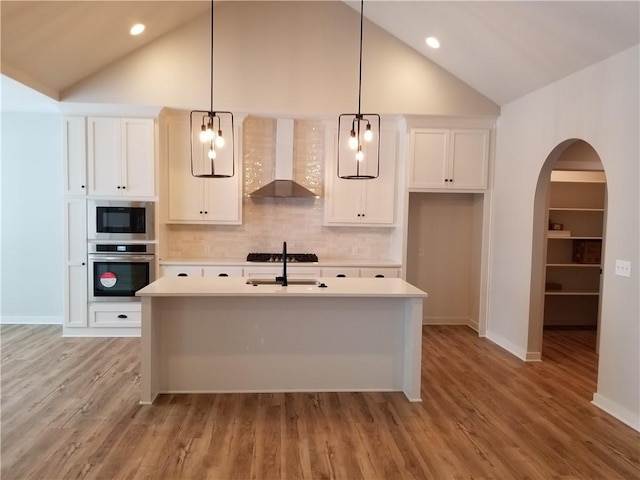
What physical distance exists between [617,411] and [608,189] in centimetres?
176

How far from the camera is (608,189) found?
356 cm

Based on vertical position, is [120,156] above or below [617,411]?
above

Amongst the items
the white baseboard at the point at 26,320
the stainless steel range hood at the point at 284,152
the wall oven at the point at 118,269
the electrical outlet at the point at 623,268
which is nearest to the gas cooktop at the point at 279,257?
the stainless steel range hood at the point at 284,152

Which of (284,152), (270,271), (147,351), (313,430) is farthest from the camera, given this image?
(284,152)

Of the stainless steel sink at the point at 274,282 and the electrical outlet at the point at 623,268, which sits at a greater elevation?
the electrical outlet at the point at 623,268

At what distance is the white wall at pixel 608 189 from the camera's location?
329 centimetres

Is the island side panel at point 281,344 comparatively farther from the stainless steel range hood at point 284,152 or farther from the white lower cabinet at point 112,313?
the stainless steel range hood at point 284,152

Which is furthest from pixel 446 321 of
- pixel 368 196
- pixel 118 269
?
pixel 118 269

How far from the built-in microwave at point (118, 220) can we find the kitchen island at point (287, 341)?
1.68 meters

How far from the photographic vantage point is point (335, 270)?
5477 mm

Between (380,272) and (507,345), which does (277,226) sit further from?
(507,345)

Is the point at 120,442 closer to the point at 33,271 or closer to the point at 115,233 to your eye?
the point at 115,233

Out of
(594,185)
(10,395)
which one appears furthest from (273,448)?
(594,185)

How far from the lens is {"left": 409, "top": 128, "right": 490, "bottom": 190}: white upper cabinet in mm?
5531
